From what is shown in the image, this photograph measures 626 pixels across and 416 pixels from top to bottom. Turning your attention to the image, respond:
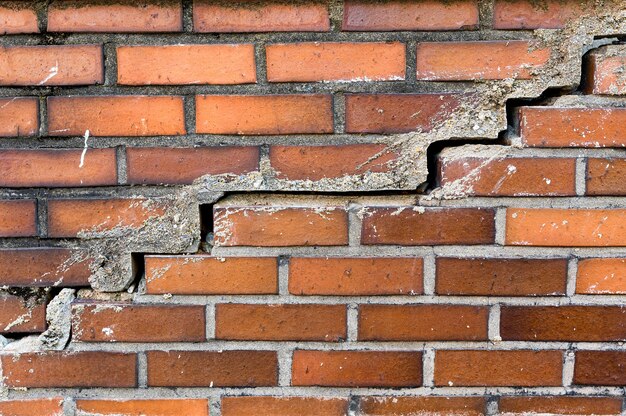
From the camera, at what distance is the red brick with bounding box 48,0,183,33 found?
111 cm

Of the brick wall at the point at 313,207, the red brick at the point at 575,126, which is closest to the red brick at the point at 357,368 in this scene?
the brick wall at the point at 313,207

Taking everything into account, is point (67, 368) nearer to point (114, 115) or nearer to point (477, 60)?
point (114, 115)

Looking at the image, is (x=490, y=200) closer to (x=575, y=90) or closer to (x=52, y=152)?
(x=575, y=90)

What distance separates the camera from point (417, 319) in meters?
1.16

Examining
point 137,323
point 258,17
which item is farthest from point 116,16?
point 137,323

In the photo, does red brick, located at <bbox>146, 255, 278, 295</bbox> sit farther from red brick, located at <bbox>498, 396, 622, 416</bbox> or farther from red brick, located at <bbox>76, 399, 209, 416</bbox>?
red brick, located at <bbox>498, 396, 622, 416</bbox>

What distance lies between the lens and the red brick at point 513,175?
1.14 metres

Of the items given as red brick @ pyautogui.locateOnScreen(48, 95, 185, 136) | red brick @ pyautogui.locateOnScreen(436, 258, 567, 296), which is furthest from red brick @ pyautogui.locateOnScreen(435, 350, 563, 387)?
red brick @ pyautogui.locateOnScreen(48, 95, 185, 136)

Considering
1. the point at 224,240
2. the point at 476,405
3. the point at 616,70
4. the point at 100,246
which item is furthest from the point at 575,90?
the point at 100,246

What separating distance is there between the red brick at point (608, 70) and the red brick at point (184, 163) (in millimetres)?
780

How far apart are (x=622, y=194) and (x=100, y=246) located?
120cm

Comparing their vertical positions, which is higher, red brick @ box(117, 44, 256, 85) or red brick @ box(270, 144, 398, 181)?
red brick @ box(117, 44, 256, 85)

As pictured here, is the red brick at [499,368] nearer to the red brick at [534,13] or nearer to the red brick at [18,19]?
the red brick at [534,13]

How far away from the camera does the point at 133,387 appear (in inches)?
46.3
